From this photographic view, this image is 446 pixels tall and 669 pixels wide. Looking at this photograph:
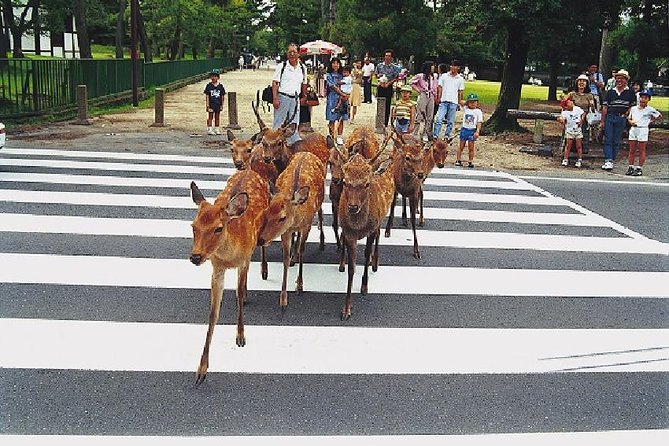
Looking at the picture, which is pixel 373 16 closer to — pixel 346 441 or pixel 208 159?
pixel 208 159

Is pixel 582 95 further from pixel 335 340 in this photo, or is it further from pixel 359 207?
pixel 335 340

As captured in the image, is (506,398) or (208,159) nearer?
(506,398)

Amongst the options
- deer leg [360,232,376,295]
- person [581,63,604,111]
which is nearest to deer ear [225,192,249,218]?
deer leg [360,232,376,295]

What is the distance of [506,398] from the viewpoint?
463 centimetres

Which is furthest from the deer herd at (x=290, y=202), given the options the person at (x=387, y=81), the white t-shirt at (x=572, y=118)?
the person at (x=387, y=81)

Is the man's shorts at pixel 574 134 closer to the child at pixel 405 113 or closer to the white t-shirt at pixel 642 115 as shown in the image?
the white t-shirt at pixel 642 115

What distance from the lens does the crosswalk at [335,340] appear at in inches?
167

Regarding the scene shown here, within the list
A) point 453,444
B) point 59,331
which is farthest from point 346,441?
point 59,331

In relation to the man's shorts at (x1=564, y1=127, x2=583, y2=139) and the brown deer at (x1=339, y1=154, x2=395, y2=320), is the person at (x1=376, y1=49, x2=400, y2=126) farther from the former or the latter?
the brown deer at (x1=339, y1=154, x2=395, y2=320)

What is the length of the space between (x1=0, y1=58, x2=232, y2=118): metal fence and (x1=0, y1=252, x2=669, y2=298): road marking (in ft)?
39.9

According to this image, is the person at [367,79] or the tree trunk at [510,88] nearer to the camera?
the tree trunk at [510,88]

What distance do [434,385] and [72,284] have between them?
12.0 feet

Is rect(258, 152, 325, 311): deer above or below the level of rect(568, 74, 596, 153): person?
below

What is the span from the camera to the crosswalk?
424 centimetres
